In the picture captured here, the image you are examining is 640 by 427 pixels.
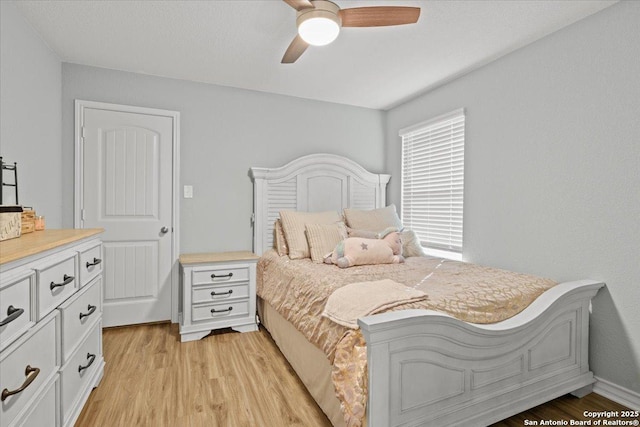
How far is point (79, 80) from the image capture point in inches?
116

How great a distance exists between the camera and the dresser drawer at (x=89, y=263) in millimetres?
1752

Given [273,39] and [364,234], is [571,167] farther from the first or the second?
[273,39]

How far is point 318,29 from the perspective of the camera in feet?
6.15

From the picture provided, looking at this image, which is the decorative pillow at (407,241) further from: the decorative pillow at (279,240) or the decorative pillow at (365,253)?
the decorative pillow at (279,240)

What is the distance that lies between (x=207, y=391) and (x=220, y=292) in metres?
1.01

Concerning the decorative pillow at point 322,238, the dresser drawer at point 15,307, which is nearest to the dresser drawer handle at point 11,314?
the dresser drawer at point 15,307

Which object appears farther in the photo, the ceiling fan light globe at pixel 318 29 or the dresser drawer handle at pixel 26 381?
the ceiling fan light globe at pixel 318 29

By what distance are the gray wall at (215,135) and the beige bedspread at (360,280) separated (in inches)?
34.5

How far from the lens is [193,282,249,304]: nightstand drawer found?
9.47 ft

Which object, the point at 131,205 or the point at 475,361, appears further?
the point at 131,205

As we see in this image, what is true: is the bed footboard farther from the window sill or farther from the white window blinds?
the white window blinds

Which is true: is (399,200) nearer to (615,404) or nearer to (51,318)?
(615,404)

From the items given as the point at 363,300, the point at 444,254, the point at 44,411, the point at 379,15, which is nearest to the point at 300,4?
the point at 379,15

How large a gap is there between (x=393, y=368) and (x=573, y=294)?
1.34m
